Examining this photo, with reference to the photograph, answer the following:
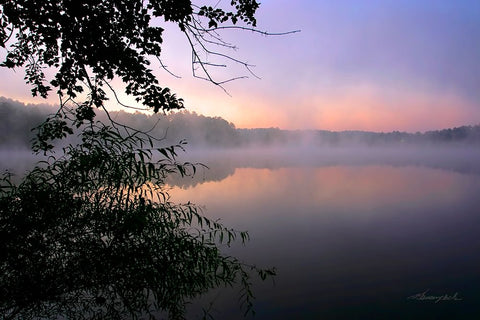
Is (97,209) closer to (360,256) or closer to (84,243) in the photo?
(84,243)

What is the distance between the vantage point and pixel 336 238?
13.3m

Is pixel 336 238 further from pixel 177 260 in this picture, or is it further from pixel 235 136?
pixel 235 136

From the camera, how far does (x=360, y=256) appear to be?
10898 mm

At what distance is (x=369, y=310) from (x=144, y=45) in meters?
8.15

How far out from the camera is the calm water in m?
7.35

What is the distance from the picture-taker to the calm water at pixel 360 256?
735cm
